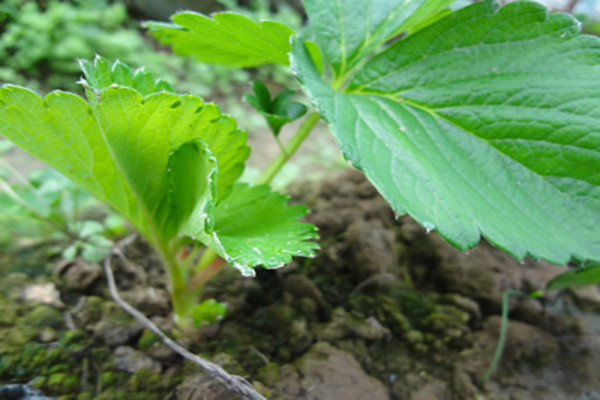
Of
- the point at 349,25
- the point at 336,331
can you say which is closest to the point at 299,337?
the point at 336,331

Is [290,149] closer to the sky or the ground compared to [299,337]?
closer to the sky

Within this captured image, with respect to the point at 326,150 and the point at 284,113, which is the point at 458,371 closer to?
the point at 284,113

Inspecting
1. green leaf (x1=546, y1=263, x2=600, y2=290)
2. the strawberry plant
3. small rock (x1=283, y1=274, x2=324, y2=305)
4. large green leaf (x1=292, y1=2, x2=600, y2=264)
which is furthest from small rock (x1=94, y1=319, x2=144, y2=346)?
green leaf (x1=546, y1=263, x2=600, y2=290)

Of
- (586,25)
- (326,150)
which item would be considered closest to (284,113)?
(326,150)

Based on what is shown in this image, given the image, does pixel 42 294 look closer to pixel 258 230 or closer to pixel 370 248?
pixel 258 230

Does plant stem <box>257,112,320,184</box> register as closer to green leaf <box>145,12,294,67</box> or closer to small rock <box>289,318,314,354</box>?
green leaf <box>145,12,294,67</box>
